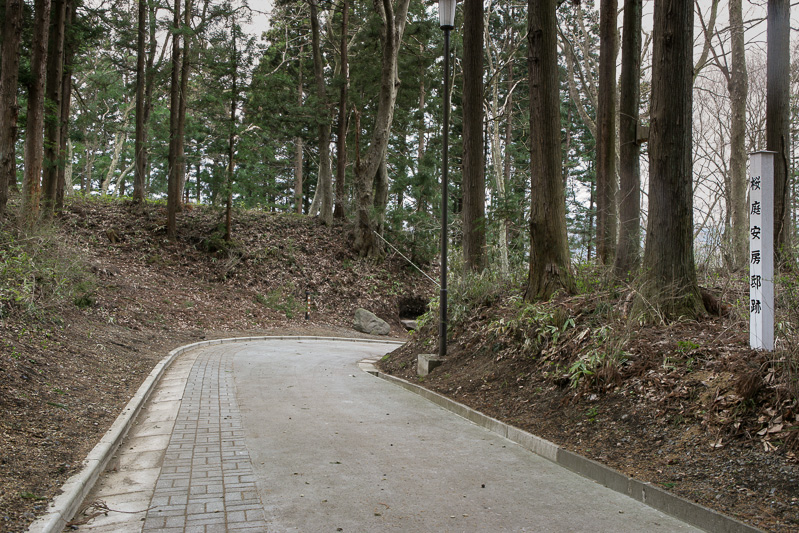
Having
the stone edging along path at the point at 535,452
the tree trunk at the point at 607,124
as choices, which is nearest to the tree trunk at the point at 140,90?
the tree trunk at the point at 607,124

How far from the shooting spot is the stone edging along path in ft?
13.4

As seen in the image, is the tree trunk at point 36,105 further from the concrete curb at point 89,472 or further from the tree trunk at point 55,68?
the concrete curb at point 89,472

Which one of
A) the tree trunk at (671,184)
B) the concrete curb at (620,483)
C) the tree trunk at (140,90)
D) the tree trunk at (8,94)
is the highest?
the tree trunk at (140,90)

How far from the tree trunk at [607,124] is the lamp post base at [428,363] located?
4.77m

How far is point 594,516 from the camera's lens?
446 cm

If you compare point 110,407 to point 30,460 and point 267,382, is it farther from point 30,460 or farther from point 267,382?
point 267,382

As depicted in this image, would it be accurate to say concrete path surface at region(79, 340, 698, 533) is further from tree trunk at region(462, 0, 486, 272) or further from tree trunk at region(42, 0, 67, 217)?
tree trunk at region(42, 0, 67, 217)

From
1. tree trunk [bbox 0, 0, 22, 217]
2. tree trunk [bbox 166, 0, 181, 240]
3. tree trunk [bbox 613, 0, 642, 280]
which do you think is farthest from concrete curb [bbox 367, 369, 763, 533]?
tree trunk [bbox 166, 0, 181, 240]

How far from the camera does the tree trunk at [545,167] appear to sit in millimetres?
9766

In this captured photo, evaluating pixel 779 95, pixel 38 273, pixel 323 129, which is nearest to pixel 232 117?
pixel 323 129

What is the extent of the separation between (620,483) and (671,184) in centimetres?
414

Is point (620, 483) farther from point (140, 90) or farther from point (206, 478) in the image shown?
point (140, 90)

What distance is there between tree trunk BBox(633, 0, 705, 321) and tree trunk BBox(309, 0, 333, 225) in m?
22.2

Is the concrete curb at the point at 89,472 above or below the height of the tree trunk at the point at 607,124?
below
